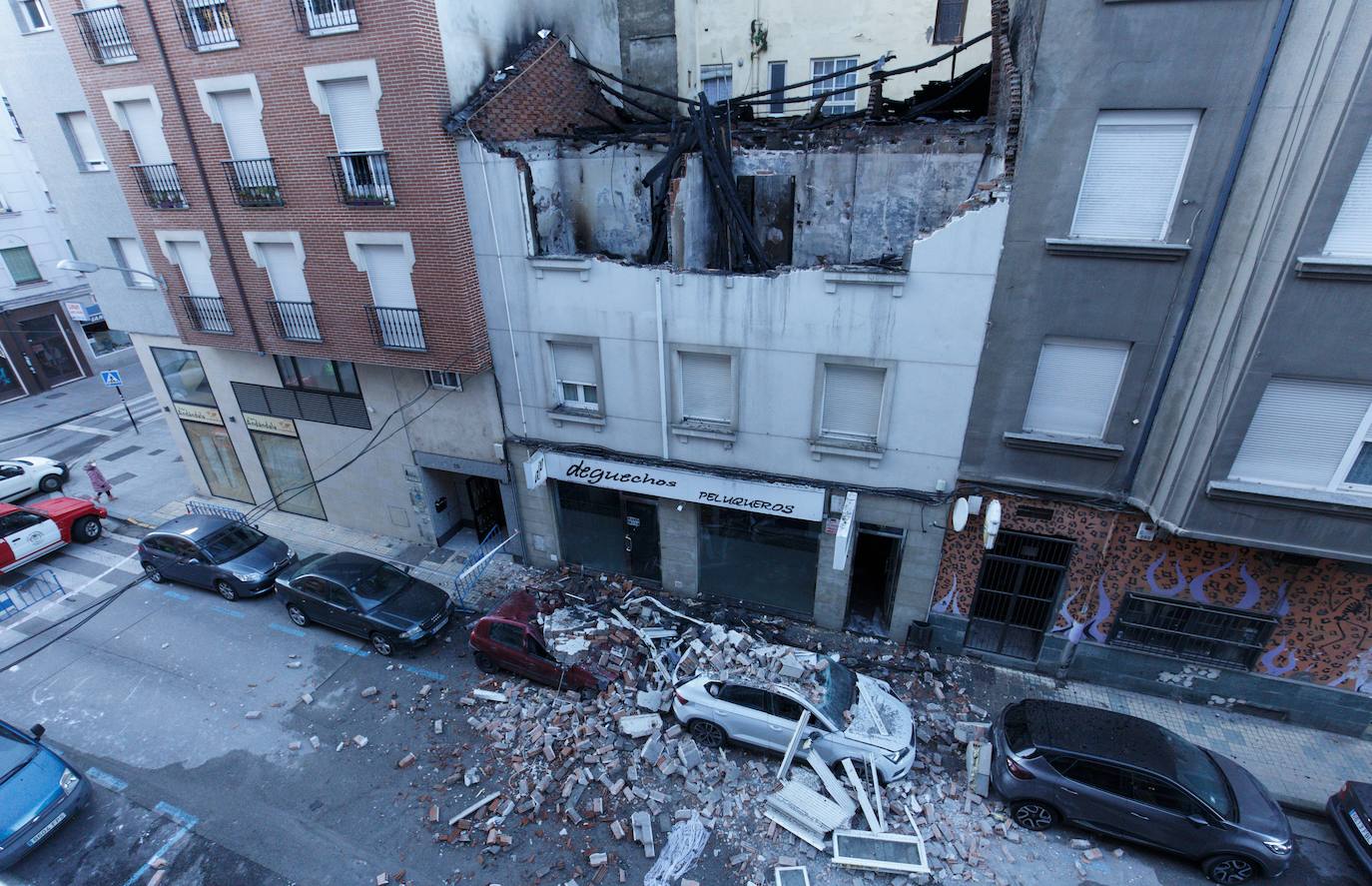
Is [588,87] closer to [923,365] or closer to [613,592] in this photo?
[923,365]

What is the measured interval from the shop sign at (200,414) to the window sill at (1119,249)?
20.7m

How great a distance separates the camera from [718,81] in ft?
57.6

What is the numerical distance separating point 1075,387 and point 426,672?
13.1 metres

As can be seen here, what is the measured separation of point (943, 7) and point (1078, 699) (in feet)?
54.2

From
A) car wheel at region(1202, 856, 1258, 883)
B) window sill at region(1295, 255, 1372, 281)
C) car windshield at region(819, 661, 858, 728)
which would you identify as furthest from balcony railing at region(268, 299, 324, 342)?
car wheel at region(1202, 856, 1258, 883)

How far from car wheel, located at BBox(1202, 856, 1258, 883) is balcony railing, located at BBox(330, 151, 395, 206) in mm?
17126

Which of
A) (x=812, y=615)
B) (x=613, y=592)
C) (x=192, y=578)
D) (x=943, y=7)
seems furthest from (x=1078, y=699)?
(x=192, y=578)

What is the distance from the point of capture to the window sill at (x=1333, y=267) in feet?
25.1

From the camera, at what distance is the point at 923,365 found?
10648mm

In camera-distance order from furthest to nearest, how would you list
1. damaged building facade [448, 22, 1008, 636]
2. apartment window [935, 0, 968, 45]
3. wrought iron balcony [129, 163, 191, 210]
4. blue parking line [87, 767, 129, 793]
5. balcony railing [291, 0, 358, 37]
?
apartment window [935, 0, 968, 45] < wrought iron balcony [129, 163, 191, 210] < balcony railing [291, 0, 358, 37] < damaged building facade [448, 22, 1008, 636] < blue parking line [87, 767, 129, 793]

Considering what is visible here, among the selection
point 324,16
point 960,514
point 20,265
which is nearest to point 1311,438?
point 960,514

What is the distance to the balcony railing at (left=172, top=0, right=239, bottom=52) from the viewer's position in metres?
11.9

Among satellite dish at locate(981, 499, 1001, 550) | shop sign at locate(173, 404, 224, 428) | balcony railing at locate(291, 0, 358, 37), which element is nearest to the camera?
satellite dish at locate(981, 499, 1001, 550)

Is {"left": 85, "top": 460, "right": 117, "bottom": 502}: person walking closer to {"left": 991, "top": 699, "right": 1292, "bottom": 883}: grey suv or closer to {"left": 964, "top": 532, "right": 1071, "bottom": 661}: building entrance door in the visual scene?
{"left": 964, "top": 532, "right": 1071, "bottom": 661}: building entrance door
